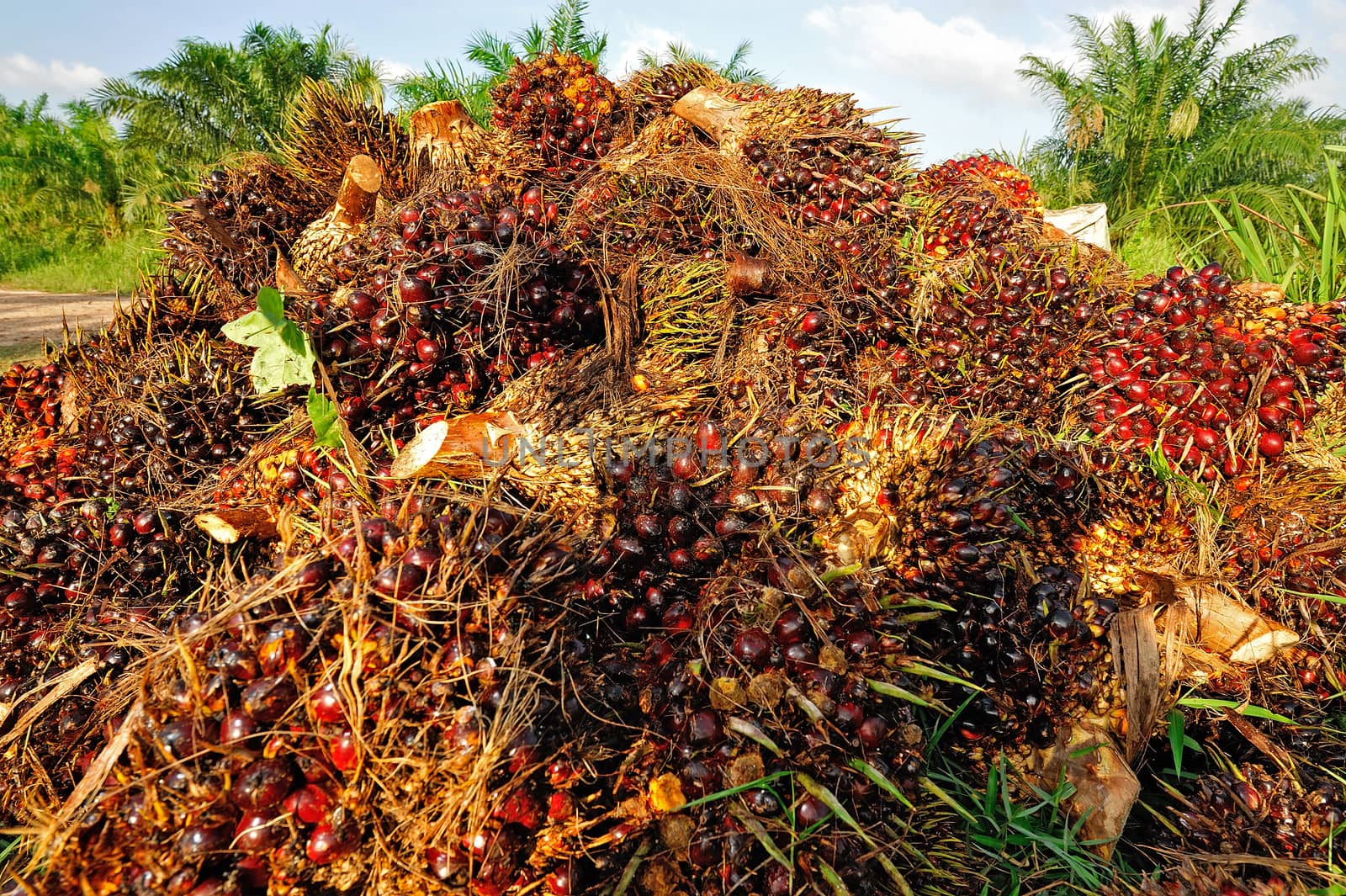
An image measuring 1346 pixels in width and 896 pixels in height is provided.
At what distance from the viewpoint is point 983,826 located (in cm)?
181

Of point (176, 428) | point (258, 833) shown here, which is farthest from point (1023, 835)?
point (176, 428)

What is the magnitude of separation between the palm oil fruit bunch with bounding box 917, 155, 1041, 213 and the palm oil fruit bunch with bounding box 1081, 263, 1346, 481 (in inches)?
38.7

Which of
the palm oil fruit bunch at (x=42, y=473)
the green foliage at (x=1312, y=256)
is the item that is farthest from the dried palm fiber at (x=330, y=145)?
the green foliage at (x=1312, y=256)

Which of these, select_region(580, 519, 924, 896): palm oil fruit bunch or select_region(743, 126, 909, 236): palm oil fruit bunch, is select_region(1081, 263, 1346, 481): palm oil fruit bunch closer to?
select_region(743, 126, 909, 236): palm oil fruit bunch

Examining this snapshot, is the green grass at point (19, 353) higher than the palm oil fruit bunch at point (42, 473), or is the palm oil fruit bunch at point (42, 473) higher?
the green grass at point (19, 353)

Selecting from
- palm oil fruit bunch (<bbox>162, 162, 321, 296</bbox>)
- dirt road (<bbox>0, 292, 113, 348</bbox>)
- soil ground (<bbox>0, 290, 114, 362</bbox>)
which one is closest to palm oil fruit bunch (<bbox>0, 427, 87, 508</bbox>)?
palm oil fruit bunch (<bbox>162, 162, 321, 296</bbox>)

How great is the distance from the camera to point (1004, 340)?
8.27 ft

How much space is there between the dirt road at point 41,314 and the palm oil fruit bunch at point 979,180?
19.3 feet

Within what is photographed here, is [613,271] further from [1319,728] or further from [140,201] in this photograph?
[140,201]

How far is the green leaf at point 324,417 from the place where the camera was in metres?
1.90

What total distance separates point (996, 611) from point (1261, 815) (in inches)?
30.4

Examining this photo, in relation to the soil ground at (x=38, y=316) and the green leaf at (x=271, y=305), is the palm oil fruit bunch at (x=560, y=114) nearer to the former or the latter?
the green leaf at (x=271, y=305)

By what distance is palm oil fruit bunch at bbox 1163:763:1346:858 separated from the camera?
1.68 metres

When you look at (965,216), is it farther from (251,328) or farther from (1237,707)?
(251,328)
